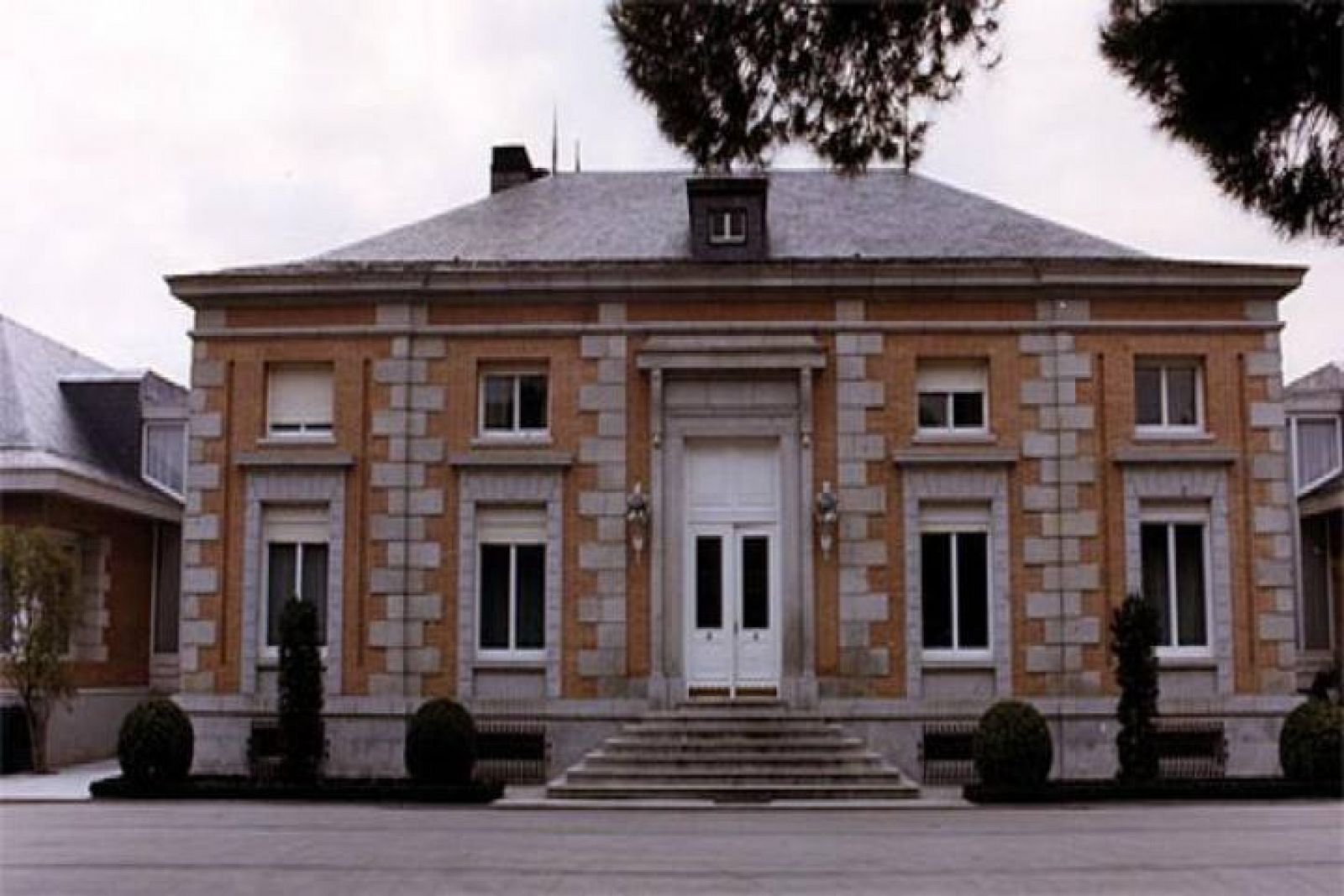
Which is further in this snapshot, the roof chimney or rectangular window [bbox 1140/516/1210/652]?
the roof chimney

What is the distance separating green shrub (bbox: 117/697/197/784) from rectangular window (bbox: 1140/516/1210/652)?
13151 mm

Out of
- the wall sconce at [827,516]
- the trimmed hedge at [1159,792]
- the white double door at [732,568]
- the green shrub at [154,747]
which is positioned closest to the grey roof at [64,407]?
the green shrub at [154,747]

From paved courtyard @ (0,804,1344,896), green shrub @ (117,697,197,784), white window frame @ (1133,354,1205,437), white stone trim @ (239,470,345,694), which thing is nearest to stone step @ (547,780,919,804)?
paved courtyard @ (0,804,1344,896)

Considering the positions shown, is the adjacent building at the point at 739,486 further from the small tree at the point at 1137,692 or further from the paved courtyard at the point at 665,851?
the paved courtyard at the point at 665,851

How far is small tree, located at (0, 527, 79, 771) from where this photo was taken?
2345 cm

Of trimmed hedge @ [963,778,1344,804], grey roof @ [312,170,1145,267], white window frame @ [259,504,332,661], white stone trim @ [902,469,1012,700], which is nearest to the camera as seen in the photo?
trimmed hedge @ [963,778,1344,804]

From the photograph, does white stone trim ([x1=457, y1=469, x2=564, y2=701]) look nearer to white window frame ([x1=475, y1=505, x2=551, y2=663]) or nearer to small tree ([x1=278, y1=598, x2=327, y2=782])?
white window frame ([x1=475, y1=505, x2=551, y2=663])

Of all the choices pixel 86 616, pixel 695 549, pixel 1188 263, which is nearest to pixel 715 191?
pixel 695 549

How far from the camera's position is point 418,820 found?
18.1 meters

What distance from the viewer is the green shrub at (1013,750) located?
20.8m

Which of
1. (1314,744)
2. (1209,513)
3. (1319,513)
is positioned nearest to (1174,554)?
(1209,513)

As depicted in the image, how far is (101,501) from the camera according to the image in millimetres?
25750

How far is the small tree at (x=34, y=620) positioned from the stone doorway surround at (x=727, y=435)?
27.8 feet

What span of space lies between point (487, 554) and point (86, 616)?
23.8 feet
